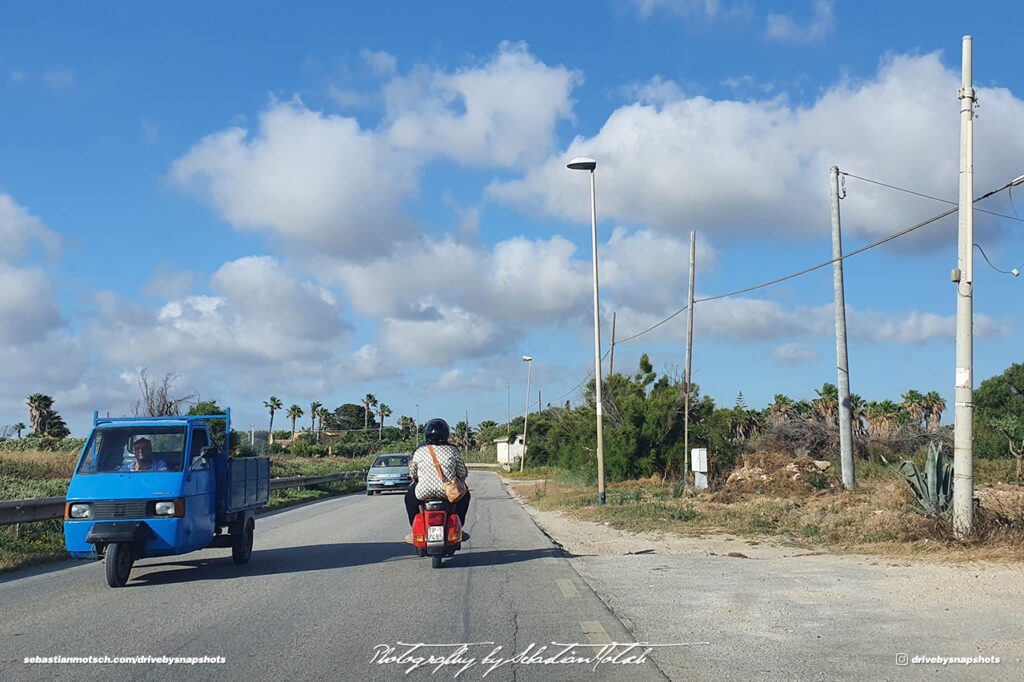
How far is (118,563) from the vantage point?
10.5 m

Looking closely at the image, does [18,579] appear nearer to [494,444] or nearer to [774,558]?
[774,558]

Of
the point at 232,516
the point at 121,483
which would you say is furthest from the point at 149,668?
the point at 232,516

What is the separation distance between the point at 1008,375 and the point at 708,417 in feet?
71.0

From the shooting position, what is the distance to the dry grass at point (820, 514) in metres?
12.6

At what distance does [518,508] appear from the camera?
26703 mm

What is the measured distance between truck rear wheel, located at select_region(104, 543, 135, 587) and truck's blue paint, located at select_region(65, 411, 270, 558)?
14cm

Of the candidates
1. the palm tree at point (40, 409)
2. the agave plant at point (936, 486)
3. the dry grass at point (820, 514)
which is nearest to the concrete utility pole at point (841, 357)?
the dry grass at point (820, 514)

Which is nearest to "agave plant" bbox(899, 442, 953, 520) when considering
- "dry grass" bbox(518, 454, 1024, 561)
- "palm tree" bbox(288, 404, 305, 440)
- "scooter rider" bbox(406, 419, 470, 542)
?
"dry grass" bbox(518, 454, 1024, 561)

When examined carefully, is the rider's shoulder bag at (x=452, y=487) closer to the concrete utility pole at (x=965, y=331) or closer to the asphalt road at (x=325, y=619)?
the asphalt road at (x=325, y=619)

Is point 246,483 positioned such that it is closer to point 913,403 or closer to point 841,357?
point 841,357

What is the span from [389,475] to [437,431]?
24.2 m

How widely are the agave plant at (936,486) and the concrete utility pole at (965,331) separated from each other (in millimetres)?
680

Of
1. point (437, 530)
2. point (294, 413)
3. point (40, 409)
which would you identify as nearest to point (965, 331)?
point (437, 530)

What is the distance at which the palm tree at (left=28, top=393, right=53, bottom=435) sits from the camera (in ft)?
246
